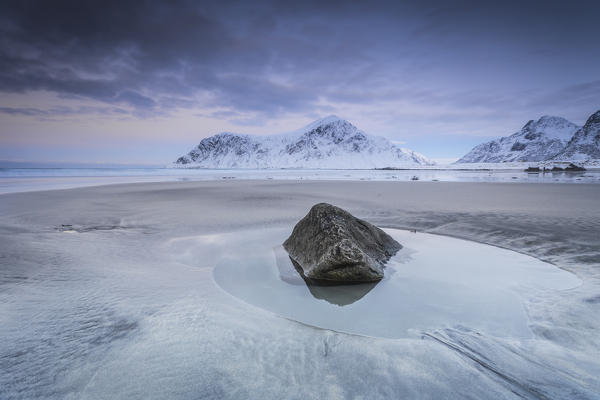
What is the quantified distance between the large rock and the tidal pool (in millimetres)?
183

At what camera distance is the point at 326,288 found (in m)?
3.70

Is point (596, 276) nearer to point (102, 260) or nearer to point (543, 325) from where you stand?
point (543, 325)

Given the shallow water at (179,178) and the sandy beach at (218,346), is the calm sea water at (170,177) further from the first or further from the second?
the sandy beach at (218,346)

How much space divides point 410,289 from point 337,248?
107 cm

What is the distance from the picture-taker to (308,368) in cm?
212

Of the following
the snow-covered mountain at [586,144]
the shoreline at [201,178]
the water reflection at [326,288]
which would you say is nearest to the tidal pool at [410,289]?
the water reflection at [326,288]

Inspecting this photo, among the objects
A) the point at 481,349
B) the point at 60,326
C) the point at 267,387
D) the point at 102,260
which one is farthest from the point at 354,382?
the point at 102,260

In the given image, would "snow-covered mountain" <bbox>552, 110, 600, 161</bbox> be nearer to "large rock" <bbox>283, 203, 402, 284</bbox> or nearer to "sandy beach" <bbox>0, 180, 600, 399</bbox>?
"large rock" <bbox>283, 203, 402, 284</bbox>

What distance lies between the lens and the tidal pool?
2.77 m

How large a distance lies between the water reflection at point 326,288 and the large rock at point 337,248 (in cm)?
8

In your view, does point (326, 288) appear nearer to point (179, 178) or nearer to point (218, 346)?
point (218, 346)

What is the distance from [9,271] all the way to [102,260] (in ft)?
3.57

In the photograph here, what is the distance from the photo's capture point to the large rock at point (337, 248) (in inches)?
151

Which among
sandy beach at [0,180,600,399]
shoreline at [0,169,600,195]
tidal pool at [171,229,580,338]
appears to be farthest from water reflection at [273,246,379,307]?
shoreline at [0,169,600,195]
